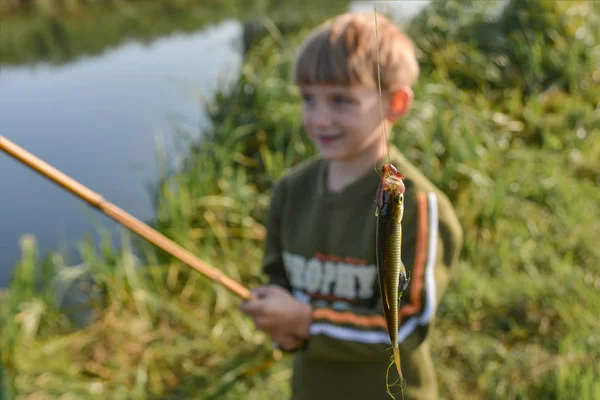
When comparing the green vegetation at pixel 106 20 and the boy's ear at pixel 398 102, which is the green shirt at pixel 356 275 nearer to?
the boy's ear at pixel 398 102

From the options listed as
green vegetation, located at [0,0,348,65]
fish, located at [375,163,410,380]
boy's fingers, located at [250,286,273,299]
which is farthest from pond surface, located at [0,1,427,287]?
fish, located at [375,163,410,380]

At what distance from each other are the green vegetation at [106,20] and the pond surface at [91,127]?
369 mm

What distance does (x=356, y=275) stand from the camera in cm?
145

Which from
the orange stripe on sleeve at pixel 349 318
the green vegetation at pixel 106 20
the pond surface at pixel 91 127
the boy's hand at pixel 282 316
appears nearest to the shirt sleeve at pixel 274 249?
the boy's hand at pixel 282 316

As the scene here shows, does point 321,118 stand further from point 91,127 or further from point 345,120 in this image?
point 91,127

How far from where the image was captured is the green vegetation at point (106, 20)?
5805 mm

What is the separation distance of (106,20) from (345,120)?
694 centimetres

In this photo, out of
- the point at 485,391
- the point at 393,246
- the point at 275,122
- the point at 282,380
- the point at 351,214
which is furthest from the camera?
the point at 275,122

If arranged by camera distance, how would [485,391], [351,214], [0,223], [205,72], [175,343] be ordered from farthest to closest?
[205,72] < [0,223] < [175,343] < [485,391] < [351,214]

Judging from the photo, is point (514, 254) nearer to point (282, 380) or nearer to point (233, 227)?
point (282, 380)

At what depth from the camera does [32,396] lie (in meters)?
2.60

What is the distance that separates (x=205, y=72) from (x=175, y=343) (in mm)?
2995

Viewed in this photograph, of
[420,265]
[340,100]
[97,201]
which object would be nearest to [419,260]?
[420,265]

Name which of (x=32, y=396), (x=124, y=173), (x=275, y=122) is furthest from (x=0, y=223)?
(x=275, y=122)
